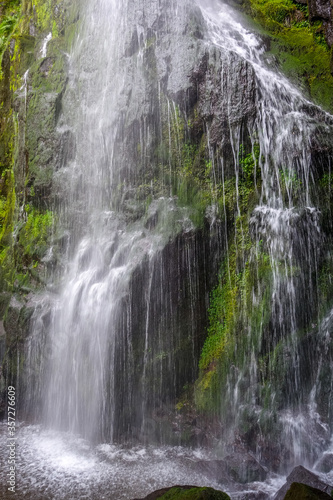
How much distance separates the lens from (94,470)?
6773 mm

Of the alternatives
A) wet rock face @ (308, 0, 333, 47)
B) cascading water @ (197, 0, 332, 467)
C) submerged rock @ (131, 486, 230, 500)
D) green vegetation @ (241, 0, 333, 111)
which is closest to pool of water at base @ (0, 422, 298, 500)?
cascading water @ (197, 0, 332, 467)

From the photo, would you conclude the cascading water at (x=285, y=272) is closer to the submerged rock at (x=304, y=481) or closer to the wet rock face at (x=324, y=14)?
the submerged rock at (x=304, y=481)

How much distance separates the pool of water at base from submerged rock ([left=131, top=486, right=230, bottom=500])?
1.30 m

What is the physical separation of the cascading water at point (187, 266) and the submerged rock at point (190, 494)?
142 centimetres

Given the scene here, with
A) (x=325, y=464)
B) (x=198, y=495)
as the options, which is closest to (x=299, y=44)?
(x=325, y=464)

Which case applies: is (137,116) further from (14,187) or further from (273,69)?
(14,187)

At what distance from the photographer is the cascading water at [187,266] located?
7.20 meters

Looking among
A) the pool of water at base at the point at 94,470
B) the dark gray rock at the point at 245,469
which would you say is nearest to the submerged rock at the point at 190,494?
the pool of water at base at the point at 94,470

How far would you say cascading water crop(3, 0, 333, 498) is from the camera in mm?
7199

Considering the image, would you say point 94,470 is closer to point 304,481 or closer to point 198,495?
point 198,495

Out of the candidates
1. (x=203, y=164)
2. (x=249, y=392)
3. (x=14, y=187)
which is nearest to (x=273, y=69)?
(x=203, y=164)

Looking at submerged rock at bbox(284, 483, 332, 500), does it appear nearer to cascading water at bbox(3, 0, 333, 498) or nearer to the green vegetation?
cascading water at bbox(3, 0, 333, 498)

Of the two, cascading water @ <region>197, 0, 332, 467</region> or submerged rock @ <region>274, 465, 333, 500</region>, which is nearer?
submerged rock @ <region>274, 465, 333, 500</region>

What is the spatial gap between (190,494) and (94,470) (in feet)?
9.43
